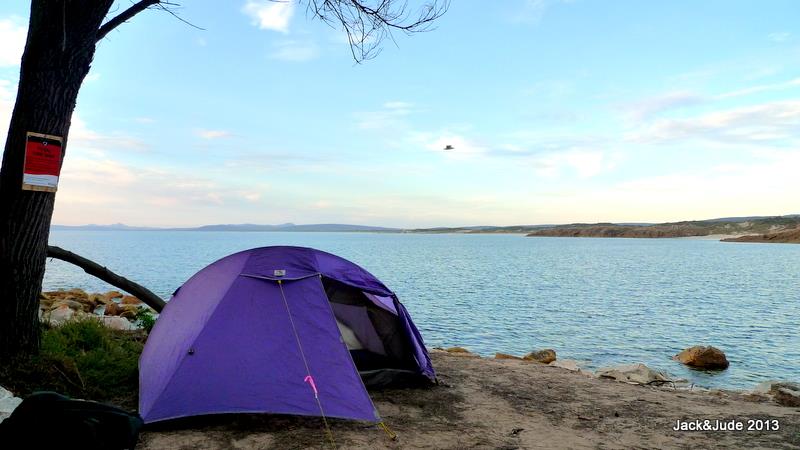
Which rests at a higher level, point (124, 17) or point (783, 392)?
point (124, 17)

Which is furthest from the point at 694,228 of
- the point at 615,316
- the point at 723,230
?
the point at 615,316

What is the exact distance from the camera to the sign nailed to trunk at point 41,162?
538 cm

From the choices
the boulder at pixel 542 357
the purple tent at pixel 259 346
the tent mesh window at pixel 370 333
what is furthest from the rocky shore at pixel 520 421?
the boulder at pixel 542 357

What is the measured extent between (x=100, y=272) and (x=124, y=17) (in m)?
3.72

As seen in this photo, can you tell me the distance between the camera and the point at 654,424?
6.04 meters

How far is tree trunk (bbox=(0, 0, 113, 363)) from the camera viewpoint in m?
5.40

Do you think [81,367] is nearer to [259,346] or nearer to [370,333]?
[259,346]

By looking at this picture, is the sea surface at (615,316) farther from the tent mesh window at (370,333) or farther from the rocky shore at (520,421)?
the tent mesh window at (370,333)

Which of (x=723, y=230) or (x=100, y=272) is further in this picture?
(x=723, y=230)

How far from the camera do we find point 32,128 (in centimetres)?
542

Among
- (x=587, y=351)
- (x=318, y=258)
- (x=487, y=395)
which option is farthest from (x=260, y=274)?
(x=587, y=351)

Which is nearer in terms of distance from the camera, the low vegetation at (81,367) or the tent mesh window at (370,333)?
the low vegetation at (81,367)

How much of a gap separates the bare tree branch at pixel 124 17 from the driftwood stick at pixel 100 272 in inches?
112

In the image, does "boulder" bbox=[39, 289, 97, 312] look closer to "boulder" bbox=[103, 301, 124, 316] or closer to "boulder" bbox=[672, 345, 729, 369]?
"boulder" bbox=[103, 301, 124, 316]
